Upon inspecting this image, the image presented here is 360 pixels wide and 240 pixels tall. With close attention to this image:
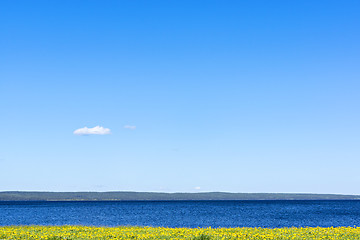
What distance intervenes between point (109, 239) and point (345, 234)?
1484cm

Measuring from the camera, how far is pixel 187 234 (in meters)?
28.3

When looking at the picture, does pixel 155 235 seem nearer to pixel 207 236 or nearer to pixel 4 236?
pixel 207 236

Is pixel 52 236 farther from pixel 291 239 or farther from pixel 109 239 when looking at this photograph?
pixel 291 239

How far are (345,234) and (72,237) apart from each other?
17.2m

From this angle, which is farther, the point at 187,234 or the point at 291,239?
the point at 187,234

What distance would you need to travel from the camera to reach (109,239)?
26.3 m

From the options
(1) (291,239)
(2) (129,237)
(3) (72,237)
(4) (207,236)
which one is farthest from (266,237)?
(3) (72,237)

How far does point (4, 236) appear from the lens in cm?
2745

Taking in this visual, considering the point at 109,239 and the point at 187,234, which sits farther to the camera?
the point at 187,234

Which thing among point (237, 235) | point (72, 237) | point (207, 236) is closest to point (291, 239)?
point (237, 235)

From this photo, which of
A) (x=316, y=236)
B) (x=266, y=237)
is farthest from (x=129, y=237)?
(x=316, y=236)

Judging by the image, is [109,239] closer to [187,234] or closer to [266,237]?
[187,234]

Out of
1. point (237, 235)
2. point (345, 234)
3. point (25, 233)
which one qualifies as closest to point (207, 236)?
point (237, 235)

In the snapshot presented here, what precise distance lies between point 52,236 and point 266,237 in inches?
504
